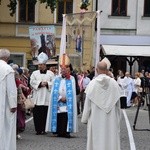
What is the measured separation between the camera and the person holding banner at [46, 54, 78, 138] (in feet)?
54.3

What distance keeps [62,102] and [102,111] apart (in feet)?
17.8

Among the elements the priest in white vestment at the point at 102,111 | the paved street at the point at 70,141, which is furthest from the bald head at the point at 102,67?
the paved street at the point at 70,141

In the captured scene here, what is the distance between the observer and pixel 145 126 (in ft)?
66.5

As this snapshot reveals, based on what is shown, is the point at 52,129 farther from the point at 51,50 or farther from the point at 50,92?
the point at 51,50

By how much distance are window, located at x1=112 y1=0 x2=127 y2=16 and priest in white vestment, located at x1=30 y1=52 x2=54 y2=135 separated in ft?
86.8

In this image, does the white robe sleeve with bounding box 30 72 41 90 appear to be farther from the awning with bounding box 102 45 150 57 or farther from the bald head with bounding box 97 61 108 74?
the awning with bounding box 102 45 150 57

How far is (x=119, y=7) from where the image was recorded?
43406 millimetres

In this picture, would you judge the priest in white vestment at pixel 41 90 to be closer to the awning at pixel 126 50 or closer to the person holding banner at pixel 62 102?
the person holding banner at pixel 62 102

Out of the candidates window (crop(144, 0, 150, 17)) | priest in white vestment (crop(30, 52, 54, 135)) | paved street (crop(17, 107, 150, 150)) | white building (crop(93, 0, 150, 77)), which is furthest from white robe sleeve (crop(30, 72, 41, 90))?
window (crop(144, 0, 150, 17))

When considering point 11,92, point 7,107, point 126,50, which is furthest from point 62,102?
point 126,50

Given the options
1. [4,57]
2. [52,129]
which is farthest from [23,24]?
[4,57]

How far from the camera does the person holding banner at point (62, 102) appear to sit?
1655 centimetres

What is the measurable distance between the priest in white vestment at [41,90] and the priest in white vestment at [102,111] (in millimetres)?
5865

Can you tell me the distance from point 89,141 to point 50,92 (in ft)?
20.0
